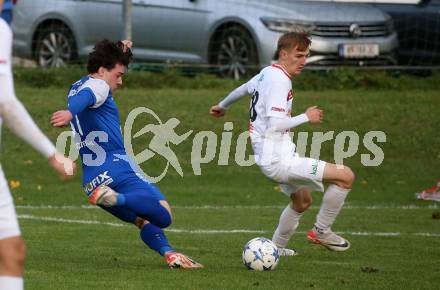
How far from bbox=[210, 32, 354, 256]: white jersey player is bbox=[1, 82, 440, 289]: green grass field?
11.8 inches

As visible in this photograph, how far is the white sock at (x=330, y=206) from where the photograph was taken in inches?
397

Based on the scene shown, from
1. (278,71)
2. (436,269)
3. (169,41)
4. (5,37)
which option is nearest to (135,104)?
(169,41)

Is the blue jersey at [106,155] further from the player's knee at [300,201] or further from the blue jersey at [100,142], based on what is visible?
the player's knee at [300,201]

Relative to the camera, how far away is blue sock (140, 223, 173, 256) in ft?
30.9

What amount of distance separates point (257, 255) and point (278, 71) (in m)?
1.64

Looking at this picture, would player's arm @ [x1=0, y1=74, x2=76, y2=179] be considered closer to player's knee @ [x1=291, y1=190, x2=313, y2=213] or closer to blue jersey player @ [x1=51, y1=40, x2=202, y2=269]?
blue jersey player @ [x1=51, y1=40, x2=202, y2=269]

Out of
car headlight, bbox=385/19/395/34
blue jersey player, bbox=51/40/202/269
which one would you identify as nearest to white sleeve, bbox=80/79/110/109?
blue jersey player, bbox=51/40/202/269

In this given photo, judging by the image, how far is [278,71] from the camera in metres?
10.0

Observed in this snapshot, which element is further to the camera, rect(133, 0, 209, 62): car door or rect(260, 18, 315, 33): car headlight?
rect(133, 0, 209, 62): car door

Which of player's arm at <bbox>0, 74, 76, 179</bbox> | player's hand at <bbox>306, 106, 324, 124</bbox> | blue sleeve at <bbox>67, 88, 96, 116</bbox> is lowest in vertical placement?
player's hand at <bbox>306, 106, 324, 124</bbox>

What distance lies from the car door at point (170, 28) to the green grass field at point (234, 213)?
2.06 feet

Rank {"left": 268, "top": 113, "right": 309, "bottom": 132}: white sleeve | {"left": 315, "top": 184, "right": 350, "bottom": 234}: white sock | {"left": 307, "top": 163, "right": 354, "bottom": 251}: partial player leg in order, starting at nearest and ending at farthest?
1. {"left": 268, "top": 113, "right": 309, "bottom": 132}: white sleeve
2. {"left": 307, "top": 163, "right": 354, "bottom": 251}: partial player leg
3. {"left": 315, "top": 184, "right": 350, "bottom": 234}: white sock

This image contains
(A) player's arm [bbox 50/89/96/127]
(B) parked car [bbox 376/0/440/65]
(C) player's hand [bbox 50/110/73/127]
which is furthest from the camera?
(B) parked car [bbox 376/0/440/65]

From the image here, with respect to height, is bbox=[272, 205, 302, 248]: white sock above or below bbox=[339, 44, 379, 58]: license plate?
below
